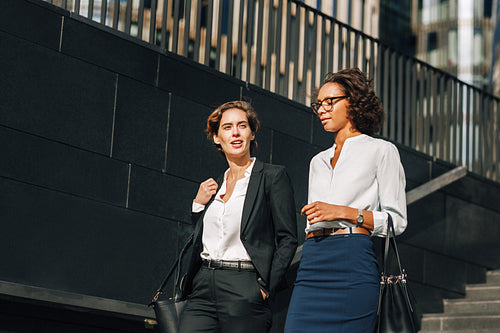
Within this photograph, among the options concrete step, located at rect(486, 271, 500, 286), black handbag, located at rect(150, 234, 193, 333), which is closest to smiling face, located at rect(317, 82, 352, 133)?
black handbag, located at rect(150, 234, 193, 333)

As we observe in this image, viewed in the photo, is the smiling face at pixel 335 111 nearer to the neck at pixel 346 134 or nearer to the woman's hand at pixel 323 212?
the neck at pixel 346 134

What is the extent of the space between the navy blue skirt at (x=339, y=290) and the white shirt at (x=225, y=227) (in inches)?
27.6

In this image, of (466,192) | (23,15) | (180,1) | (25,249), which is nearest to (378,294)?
(25,249)

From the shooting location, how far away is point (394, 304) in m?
3.96

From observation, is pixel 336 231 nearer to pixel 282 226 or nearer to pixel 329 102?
pixel 329 102

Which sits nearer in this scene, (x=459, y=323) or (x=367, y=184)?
(x=367, y=184)

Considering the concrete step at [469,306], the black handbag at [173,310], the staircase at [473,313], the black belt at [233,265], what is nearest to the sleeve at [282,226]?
the black belt at [233,265]

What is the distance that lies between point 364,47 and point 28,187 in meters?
5.09

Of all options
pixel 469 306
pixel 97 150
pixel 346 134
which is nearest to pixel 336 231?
pixel 346 134

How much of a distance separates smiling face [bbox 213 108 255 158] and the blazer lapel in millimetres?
127

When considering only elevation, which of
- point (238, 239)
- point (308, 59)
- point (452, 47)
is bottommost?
point (238, 239)

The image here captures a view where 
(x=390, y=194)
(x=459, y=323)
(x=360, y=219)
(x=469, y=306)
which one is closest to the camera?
(x=360, y=219)

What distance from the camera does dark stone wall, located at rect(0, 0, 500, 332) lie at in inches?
252

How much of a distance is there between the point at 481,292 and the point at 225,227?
645 cm
